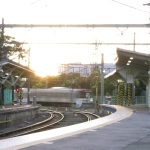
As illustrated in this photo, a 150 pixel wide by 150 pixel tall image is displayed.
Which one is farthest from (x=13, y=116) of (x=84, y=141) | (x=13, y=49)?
(x=13, y=49)

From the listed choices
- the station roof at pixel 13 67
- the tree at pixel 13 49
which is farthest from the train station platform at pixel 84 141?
the tree at pixel 13 49

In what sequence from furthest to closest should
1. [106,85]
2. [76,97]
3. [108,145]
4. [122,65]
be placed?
[106,85], [76,97], [122,65], [108,145]

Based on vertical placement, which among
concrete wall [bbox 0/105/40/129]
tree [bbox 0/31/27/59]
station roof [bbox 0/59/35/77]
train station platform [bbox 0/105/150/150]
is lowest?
concrete wall [bbox 0/105/40/129]

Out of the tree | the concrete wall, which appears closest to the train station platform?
the concrete wall

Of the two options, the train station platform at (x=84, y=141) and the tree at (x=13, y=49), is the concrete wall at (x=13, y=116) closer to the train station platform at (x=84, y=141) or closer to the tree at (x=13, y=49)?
the train station platform at (x=84, y=141)

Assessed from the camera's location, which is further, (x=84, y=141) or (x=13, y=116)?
(x=13, y=116)

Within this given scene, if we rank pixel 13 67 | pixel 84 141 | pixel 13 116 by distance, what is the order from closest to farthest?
1. pixel 84 141
2. pixel 13 116
3. pixel 13 67

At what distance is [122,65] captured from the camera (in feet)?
111

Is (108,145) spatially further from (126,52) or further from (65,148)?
(126,52)

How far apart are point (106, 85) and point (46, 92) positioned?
14.9 m

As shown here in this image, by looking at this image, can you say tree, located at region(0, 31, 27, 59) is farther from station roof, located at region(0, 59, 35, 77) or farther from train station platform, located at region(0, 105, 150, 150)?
train station platform, located at region(0, 105, 150, 150)

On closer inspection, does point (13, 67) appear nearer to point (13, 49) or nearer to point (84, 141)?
point (13, 49)

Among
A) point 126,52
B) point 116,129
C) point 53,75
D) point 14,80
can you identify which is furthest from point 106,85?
point 116,129

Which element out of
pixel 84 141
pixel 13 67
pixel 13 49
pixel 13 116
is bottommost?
pixel 13 116
